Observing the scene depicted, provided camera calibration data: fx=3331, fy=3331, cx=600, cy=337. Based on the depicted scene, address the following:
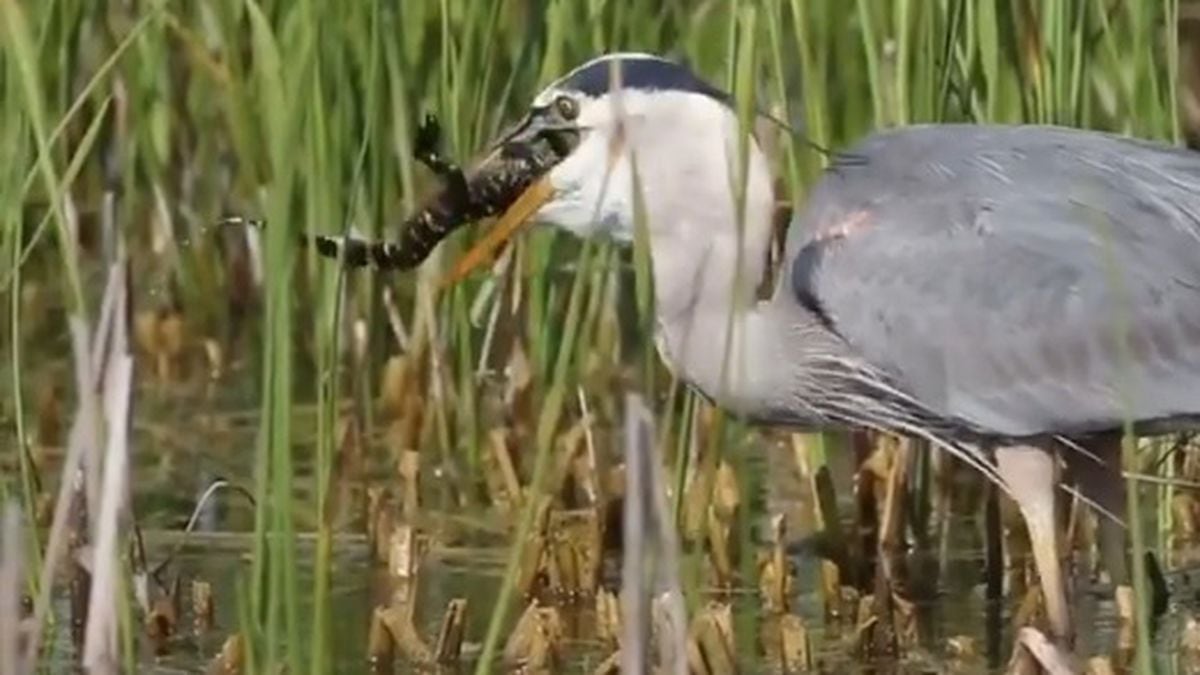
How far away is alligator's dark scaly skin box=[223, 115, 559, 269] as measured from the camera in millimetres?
4391

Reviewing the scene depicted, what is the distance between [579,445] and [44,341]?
1.44 metres

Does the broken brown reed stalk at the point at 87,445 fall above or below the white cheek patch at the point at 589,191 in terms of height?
below

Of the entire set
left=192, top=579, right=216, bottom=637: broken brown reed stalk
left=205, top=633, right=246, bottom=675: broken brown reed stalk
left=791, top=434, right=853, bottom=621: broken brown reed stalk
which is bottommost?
left=205, top=633, right=246, bottom=675: broken brown reed stalk

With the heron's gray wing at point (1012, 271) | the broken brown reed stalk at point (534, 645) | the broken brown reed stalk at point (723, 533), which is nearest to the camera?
the broken brown reed stalk at point (534, 645)

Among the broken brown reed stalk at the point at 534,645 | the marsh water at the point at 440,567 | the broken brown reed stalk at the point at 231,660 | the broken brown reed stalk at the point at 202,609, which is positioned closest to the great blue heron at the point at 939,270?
the marsh water at the point at 440,567

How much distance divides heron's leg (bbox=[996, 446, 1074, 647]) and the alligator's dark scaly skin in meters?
0.72

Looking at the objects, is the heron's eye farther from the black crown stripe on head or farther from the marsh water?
the marsh water

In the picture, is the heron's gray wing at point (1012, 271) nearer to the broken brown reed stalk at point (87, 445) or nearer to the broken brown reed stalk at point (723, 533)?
the broken brown reed stalk at point (723, 533)

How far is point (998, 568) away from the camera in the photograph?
4520 mm

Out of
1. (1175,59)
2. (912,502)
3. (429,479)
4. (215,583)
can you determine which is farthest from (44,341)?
(1175,59)

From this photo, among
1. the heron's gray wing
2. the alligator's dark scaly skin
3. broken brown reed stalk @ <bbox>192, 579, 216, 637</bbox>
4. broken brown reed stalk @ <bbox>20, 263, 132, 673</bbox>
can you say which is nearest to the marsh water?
broken brown reed stalk @ <bbox>192, 579, 216, 637</bbox>

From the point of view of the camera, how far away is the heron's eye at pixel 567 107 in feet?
Answer: 14.2

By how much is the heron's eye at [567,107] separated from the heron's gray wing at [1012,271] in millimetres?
346

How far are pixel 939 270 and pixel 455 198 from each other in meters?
0.65
